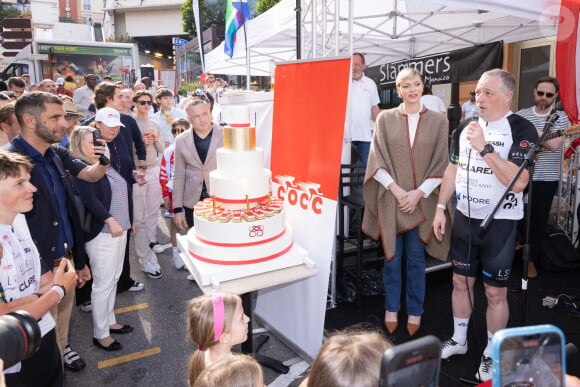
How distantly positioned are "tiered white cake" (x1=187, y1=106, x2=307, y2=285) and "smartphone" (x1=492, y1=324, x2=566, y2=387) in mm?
1766

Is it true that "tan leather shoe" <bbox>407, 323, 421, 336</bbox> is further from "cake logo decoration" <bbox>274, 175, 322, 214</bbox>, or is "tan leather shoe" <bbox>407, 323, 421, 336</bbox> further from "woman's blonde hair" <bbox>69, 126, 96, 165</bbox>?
"woman's blonde hair" <bbox>69, 126, 96, 165</bbox>

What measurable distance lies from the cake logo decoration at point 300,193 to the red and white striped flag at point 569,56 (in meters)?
1.73

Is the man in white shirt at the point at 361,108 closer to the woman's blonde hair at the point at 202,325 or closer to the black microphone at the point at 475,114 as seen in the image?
the black microphone at the point at 475,114

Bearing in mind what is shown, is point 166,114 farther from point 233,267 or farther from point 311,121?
point 233,267

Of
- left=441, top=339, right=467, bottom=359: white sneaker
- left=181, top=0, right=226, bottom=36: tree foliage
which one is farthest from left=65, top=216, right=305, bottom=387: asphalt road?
left=181, top=0, right=226, bottom=36: tree foliage

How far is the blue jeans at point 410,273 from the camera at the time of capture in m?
3.18

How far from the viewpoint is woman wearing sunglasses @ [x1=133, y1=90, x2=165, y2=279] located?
15.2 feet

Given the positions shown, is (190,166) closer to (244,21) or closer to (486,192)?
(486,192)

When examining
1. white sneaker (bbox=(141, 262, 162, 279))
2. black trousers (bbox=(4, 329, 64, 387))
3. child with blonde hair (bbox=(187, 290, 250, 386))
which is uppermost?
child with blonde hair (bbox=(187, 290, 250, 386))

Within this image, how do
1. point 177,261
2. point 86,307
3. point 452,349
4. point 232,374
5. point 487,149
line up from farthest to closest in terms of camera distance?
1. point 177,261
2. point 86,307
3. point 452,349
4. point 487,149
5. point 232,374

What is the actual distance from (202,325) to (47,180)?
1401mm

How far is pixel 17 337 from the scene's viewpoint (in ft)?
3.74

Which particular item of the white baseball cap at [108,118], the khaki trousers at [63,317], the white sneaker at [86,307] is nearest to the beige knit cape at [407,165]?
the white baseball cap at [108,118]

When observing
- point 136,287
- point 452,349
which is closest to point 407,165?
point 452,349
